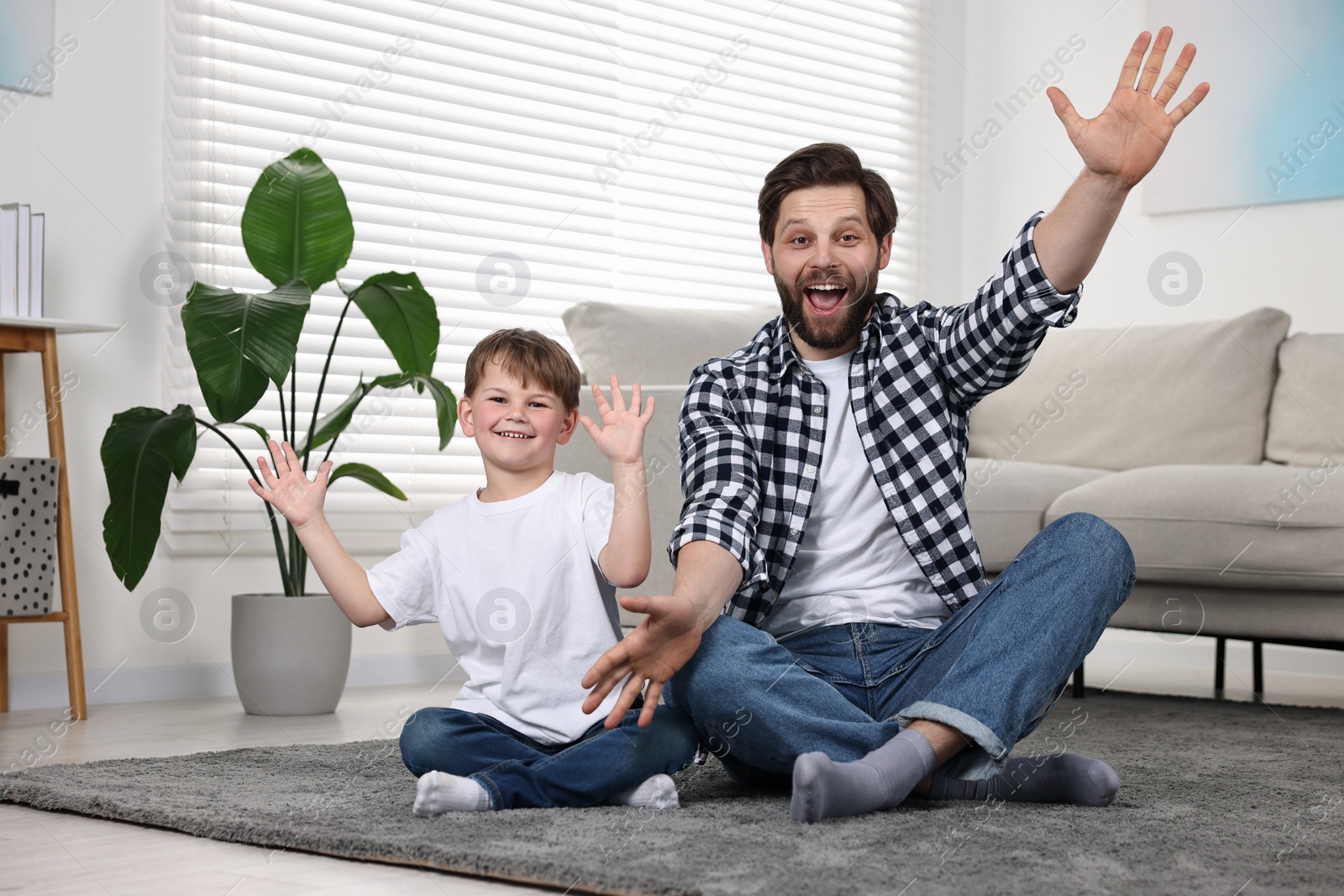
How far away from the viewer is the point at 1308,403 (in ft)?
10.1

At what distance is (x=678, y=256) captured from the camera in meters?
3.86

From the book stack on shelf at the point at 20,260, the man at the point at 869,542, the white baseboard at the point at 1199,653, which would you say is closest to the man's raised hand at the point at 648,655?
the man at the point at 869,542

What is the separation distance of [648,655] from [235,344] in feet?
4.52

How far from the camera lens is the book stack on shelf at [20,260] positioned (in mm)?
2438

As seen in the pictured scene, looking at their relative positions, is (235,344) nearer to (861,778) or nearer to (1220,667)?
(861,778)

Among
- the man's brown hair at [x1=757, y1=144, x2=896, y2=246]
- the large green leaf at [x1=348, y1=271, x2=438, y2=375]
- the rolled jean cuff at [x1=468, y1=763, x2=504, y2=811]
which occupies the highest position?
the man's brown hair at [x1=757, y1=144, x2=896, y2=246]

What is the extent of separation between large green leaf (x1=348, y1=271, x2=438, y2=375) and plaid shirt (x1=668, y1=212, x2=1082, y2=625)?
1156 millimetres

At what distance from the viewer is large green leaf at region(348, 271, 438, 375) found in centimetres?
266

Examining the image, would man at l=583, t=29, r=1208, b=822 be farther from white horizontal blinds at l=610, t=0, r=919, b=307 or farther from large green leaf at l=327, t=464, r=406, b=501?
white horizontal blinds at l=610, t=0, r=919, b=307

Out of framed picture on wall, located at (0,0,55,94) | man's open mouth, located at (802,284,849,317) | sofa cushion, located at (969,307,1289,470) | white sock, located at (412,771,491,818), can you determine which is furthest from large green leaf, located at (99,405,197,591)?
sofa cushion, located at (969,307,1289,470)

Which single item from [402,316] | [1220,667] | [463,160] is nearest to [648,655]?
[402,316]

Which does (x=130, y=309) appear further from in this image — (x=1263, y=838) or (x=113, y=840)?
(x=1263, y=838)

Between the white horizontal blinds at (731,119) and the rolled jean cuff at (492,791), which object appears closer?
the rolled jean cuff at (492,791)

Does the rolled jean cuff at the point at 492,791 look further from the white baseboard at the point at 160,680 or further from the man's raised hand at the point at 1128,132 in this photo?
the white baseboard at the point at 160,680
